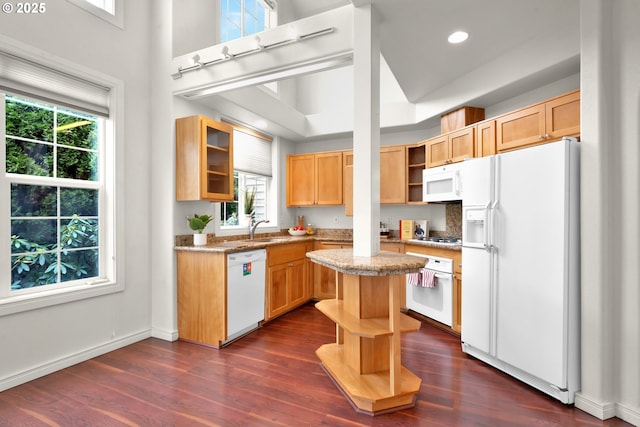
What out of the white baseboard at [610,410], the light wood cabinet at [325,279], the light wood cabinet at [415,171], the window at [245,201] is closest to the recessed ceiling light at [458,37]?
the light wood cabinet at [415,171]

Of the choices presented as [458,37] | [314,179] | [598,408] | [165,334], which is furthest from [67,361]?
[458,37]

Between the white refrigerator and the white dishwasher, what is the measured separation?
212 centimetres

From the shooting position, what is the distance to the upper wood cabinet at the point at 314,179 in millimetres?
5086

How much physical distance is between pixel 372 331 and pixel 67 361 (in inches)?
101

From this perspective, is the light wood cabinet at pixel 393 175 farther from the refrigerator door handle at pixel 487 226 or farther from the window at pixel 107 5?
the window at pixel 107 5

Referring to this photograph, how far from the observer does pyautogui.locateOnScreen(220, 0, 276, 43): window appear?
13.6 feet

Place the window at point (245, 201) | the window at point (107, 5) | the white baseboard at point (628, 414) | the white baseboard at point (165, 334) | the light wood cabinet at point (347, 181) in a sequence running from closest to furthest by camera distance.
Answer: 1. the white baseboard at point (628, 414)
2. the window at point (107, 5)
3. the white baseboard at point (165, 334)
4. the window at point (245, 201)
5. the light wood cabinet at point (347, 181)

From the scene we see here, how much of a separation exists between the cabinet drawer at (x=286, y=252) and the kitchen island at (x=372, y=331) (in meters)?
1.45

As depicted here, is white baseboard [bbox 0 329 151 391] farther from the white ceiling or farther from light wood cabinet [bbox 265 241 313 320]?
the white ceiling

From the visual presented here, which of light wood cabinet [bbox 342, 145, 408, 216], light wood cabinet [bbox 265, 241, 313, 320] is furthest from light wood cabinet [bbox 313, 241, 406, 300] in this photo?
light wood cabinet [bbox 342, 145, 408, 216]

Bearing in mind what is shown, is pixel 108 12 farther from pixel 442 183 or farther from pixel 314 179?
pixel 442 183

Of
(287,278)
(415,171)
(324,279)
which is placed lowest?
(324,279)

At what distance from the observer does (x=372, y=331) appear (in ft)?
6.74

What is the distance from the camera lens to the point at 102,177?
10.1ft
